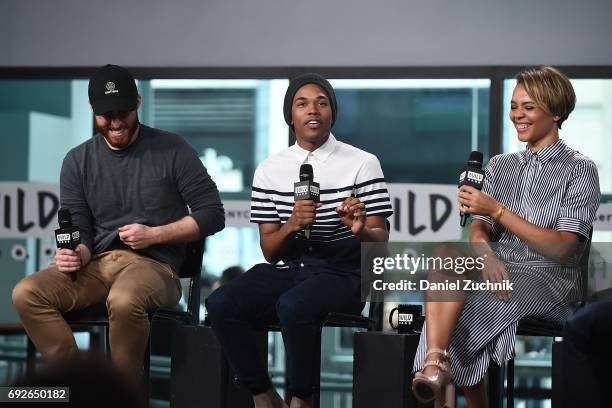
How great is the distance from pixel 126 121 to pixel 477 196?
1.51 meters

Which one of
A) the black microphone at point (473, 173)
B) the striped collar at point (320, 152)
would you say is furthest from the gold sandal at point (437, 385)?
the striped collar at point (320, 152)

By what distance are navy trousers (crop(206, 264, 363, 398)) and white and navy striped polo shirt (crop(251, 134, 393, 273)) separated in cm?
7

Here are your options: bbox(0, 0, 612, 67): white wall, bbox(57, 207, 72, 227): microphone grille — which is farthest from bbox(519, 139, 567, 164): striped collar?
bbox(0, 0, 612, 67): white wall

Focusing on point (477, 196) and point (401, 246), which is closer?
point (477, 196)

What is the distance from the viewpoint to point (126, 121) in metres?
3.77

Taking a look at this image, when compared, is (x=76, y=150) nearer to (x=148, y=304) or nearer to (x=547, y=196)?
(x=148, y=304)

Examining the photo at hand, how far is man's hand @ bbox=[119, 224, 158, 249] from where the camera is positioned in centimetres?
357

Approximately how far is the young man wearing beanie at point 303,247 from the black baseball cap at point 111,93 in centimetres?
62

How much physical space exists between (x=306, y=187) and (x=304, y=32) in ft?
9.83

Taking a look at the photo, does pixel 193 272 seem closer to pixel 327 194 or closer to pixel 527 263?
pixel 327 194

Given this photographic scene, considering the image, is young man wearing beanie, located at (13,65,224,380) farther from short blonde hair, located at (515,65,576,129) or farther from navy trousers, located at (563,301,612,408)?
navy trousers, located at (563,301,612,408)

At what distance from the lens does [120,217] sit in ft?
12.4

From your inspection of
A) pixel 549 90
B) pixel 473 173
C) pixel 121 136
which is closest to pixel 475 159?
pixel 473 173

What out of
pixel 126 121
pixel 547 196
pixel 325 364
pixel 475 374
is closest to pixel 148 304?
pixel 126 121
